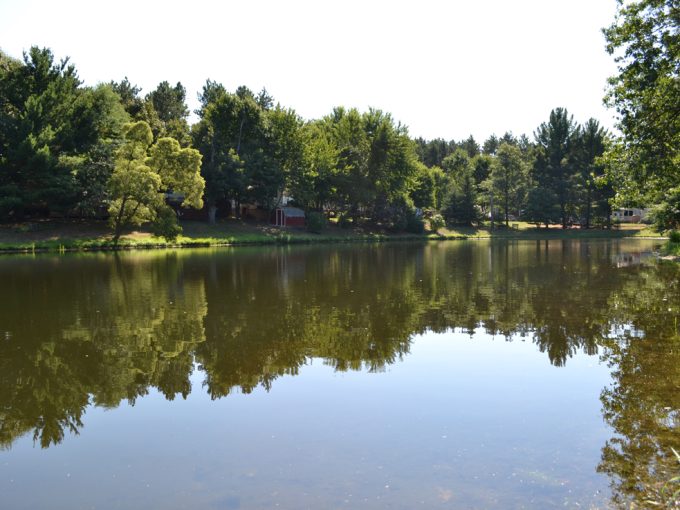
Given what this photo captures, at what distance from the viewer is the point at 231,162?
209 feet

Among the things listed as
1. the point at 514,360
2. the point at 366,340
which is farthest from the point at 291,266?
the point at 514,360

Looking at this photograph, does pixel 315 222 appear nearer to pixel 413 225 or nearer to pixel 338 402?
pixel 413 225

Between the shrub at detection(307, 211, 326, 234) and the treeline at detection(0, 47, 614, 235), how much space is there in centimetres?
150

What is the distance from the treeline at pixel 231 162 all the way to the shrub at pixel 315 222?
1.50 meters

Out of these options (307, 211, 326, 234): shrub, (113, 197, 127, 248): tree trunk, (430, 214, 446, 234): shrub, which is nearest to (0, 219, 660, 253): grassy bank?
(113, 197, 127, 248): tree trunk

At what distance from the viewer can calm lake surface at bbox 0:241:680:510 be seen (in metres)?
5.83

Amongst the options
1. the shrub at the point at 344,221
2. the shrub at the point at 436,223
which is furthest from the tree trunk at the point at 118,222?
the shrub at the point at 436,223

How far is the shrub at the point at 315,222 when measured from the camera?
6944 centimetres

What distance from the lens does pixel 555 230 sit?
289 ft

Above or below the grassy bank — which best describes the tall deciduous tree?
above

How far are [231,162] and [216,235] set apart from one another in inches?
382

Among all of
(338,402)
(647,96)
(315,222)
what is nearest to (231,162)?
(315,222)

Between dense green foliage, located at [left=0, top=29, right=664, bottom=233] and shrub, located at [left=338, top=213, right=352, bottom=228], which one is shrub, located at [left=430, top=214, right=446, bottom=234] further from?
shrub, located at [left=338, top=213, right=352, bottom=228]

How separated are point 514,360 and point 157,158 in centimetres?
5042
